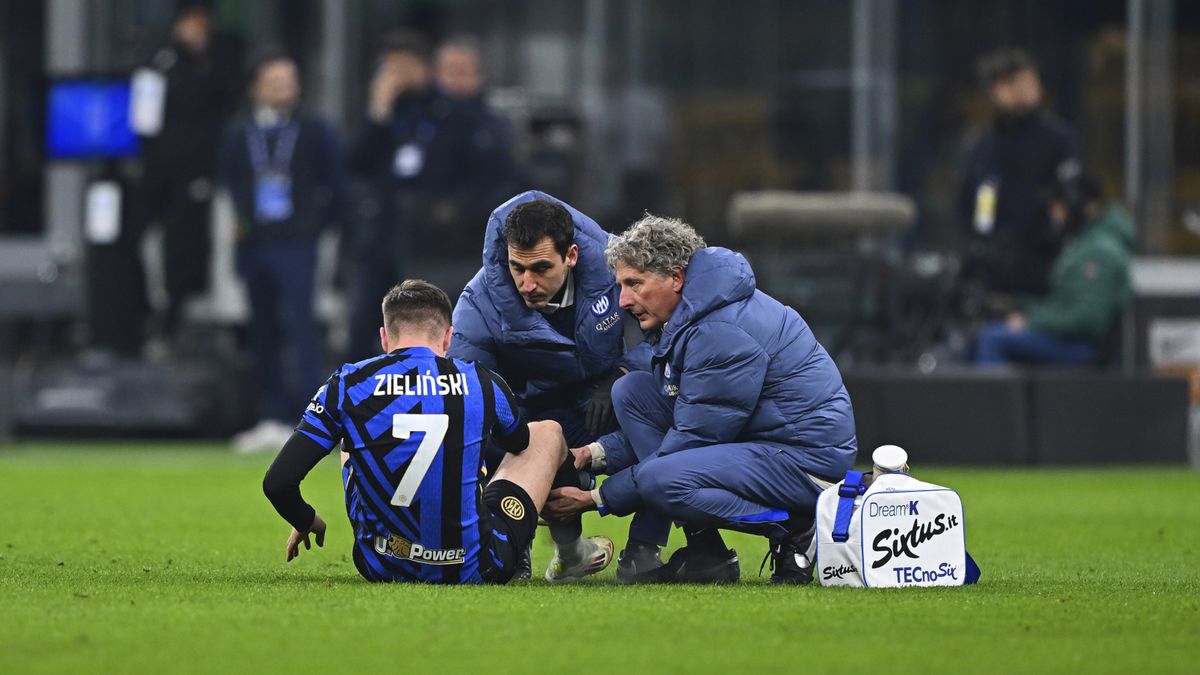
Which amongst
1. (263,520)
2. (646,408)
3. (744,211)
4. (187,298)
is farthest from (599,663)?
(187,298)

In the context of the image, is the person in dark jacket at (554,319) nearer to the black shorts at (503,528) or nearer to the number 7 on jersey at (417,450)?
the black shorts at (503,528)

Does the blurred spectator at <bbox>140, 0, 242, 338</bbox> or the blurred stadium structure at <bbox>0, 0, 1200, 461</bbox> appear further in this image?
the blurred spectator at <bbox>140, 0, 242, 338</bbox>

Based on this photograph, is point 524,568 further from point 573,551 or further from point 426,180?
point 426,180

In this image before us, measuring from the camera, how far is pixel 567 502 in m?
7.70

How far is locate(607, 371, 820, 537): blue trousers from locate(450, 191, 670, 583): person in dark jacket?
343 millimetres

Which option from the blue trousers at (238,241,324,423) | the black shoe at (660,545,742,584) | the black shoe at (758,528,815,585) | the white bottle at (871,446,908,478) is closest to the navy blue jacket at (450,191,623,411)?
the black shoe at (660,545,742,584)

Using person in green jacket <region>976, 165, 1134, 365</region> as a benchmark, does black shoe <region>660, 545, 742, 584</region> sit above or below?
below

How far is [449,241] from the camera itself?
16.1 meters

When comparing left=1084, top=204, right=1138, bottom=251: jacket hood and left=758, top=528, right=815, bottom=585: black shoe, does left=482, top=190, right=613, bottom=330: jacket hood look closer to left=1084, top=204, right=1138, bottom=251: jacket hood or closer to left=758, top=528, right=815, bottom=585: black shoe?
left=758, top=528, right=815, bottom=585: black shoe

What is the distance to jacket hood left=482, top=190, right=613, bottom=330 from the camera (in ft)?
26.3

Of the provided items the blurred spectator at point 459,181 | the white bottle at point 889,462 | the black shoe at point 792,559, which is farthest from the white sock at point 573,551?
the blurred spectator at point 459,181

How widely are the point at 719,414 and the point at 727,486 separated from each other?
10.0 inches

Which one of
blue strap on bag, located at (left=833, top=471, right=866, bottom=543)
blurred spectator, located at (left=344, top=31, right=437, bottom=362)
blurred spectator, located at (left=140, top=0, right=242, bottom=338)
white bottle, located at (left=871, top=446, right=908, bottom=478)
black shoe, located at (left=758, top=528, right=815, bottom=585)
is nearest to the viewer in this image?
blue strap on bag, located at (left=833, top=471, right=866, bottom=543)

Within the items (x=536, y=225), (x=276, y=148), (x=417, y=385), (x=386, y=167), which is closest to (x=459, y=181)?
(x=386, y=167)
